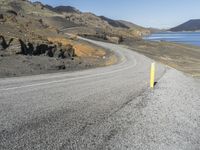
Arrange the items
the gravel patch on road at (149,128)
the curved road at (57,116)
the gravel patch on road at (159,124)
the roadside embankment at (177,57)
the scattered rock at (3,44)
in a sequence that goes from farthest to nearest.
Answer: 1. the roadside embankment at (177,57)
2. the scattered rock at (3,44)
3. the gravel patch on road at (159,124)
4. the gravel patch on road at (149,128)
5. the curved road at (57,116)

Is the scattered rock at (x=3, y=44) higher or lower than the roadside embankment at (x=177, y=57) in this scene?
higher

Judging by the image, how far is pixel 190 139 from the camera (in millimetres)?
7254

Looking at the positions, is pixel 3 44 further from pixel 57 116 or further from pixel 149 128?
pixel 149 128

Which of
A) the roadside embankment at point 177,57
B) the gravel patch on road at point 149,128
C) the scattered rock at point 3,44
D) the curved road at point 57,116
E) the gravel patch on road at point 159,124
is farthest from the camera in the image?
the roadside embankment at point 177,57

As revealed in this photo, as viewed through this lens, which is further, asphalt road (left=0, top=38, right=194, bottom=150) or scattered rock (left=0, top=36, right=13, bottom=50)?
scattered rock (left=0, top=36, right=13, bottom=50)

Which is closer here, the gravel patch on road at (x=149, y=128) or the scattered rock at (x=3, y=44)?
the gravel patch on road at (x=149, y=128)

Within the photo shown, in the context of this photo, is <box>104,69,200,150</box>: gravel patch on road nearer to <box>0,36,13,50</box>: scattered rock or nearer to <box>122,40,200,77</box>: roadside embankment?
<box>0,36,13,50</box>: scattered rock

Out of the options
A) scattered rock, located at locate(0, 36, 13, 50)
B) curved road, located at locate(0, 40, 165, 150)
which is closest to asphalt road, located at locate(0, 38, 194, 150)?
curved road, located at locate(0, 40, 165, 150)

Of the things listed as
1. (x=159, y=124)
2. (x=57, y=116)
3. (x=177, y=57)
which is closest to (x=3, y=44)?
(x=57, y=116)

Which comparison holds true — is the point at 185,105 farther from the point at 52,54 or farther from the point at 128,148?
the point at 52,54

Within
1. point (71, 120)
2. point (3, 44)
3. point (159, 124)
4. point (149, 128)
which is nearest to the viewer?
point (149, 128)

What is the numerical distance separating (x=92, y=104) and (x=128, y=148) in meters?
4.28

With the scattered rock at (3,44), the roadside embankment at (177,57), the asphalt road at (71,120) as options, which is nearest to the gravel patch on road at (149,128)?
the asphalt road at (71,120)

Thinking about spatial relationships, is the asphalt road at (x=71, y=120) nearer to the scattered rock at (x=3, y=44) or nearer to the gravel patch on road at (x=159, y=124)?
the gravel patch on road at (x=159, y=124)
